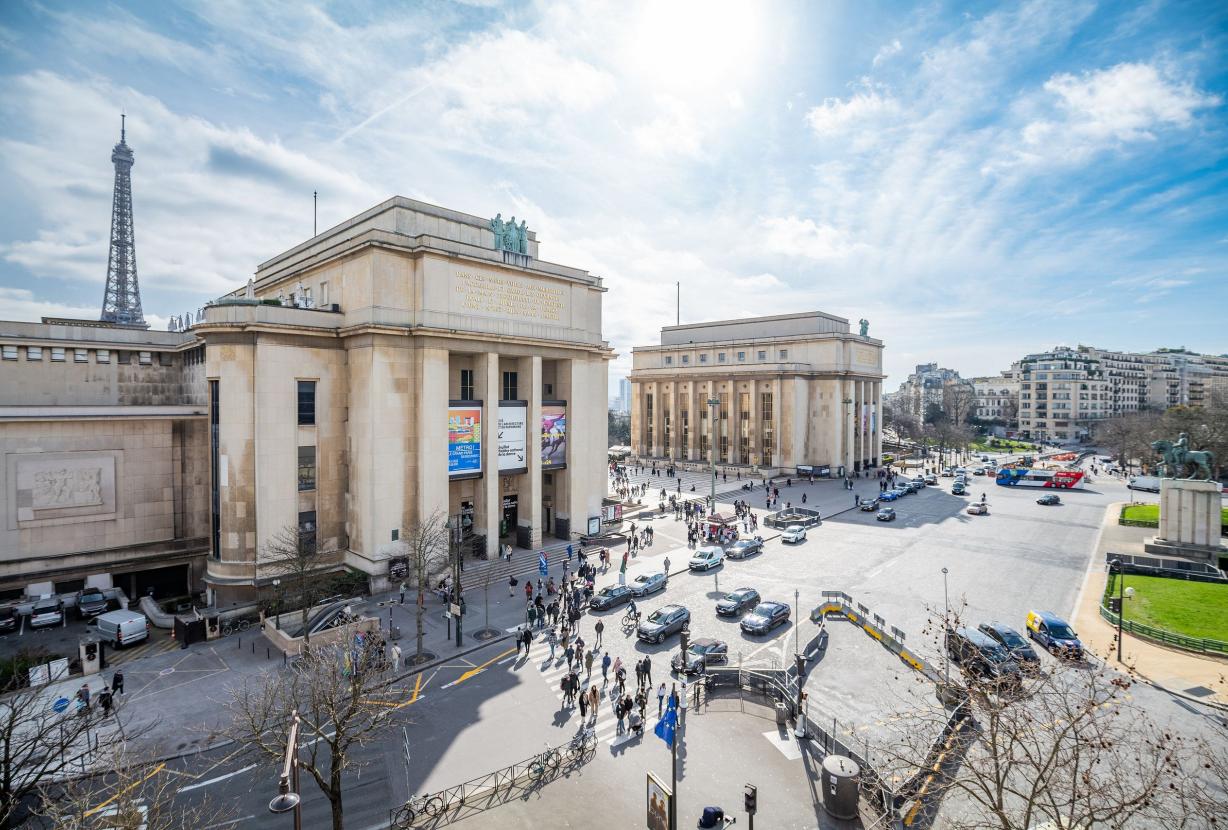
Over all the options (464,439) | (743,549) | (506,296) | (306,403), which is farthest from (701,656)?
(306,403)

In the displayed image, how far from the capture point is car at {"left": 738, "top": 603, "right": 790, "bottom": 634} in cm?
2655

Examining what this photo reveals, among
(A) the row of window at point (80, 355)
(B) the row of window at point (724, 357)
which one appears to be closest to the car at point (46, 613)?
(A) the row of window at point (80, 355)

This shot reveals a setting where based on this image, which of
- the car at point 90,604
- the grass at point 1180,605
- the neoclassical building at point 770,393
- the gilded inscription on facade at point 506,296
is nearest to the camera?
the grass at point 1180,605

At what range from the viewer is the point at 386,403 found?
3253 centimetres

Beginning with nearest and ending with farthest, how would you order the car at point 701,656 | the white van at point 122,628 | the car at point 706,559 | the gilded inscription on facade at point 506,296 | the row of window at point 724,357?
1. the car at point 701,656
2. the white van at point 122,628
3. the gilded inscription on facade at point 506,296
4. the car at point 706,559
5. the row of window at point 724,357

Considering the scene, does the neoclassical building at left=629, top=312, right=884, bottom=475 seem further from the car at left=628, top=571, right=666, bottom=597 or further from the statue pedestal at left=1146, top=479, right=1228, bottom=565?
the car at left=628, top=571, right=666, bottom=597

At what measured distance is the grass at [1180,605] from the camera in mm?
26516

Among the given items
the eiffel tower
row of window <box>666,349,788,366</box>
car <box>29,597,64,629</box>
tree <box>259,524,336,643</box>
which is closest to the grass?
tree <box>259,524,336,643</box>

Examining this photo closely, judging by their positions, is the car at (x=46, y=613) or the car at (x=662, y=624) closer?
the car at (x=662, y=624)

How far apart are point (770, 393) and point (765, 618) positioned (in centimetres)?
5352

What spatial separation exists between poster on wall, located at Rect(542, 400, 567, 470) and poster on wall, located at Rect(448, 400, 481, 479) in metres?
5.16

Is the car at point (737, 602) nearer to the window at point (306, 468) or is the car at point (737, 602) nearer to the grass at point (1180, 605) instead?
the grass at point (1180, 605)

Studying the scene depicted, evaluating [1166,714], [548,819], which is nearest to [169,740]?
[548,819]

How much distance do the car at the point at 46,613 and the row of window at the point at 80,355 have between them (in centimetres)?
1432
